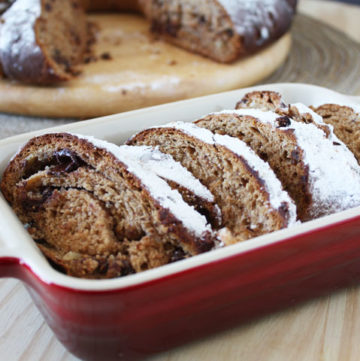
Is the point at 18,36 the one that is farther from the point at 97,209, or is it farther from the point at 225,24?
the point at 97,209

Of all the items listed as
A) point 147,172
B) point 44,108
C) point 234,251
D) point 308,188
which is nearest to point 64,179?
point 147,172

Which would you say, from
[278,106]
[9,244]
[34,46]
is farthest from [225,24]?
[9,244]

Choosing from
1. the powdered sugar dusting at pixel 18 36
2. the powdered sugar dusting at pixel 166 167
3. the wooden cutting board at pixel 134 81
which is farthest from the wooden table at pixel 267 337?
the powdered sugar dusting at pixel 18 36

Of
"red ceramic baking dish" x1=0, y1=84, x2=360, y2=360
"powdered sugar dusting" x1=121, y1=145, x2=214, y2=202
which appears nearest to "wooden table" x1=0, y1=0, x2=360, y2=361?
"red ceramic baking dish" x1=0, y1=84, x2=360, y2=360

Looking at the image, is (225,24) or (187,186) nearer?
(187,186)

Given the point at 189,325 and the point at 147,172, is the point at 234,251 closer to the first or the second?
the point at 189,325

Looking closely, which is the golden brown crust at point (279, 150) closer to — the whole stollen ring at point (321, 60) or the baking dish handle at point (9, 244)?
the baking dish handle at point (9, 244)
